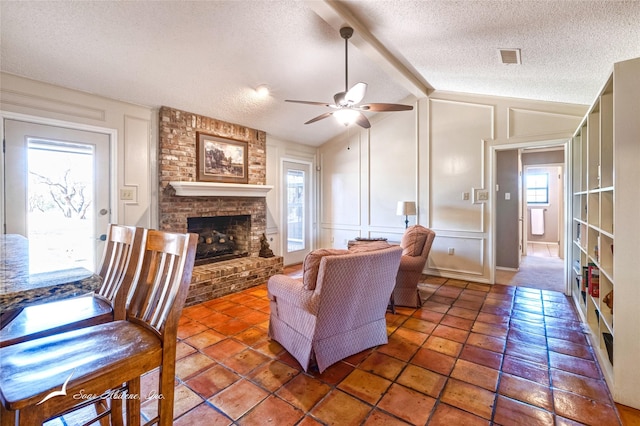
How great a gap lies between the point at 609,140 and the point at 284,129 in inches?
160

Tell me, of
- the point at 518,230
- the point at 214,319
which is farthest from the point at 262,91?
the point at 518,230

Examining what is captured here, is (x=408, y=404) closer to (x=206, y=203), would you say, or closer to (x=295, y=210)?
(x=206, y=203)

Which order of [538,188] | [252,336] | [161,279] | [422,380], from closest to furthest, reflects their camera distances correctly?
[161,279] → [422,380] → [252,336] → [538,188]

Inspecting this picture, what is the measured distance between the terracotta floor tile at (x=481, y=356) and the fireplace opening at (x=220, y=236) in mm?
3444

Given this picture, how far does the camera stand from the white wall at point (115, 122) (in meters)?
2.76

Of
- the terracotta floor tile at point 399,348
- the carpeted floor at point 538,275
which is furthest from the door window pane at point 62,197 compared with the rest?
the carpeted floor at point 538,275

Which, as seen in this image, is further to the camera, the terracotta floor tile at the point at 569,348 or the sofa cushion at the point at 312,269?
the terracotta floor tile at the point at 569,348

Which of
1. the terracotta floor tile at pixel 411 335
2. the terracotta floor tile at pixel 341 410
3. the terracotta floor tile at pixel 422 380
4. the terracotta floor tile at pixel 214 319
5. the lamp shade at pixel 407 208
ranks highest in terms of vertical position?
the lamp shade at pixel 407 208

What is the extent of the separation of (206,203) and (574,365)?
432 centimetres

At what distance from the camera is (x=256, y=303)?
3545 millimetres

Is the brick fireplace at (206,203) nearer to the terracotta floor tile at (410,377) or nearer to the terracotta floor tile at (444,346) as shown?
the terracotta floor tile at (410,377)

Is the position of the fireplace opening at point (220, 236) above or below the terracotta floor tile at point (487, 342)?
above

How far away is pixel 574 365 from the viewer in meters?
2.19

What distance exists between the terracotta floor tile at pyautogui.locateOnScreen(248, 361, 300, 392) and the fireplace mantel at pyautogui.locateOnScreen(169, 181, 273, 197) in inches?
97.7
